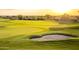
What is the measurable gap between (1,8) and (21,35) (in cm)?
30

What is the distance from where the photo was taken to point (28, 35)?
1651mm

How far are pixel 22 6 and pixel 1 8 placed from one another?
0.19 metres

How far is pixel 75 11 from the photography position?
5.44 feet

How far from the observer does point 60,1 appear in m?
1.67

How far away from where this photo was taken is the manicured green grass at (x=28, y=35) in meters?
1.64

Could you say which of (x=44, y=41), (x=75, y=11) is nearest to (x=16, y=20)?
(x=44, y=41)

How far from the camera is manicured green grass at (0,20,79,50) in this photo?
1644mm

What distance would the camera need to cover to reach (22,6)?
1667mm

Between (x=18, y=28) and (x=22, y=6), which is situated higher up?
(x=22, y=6)
